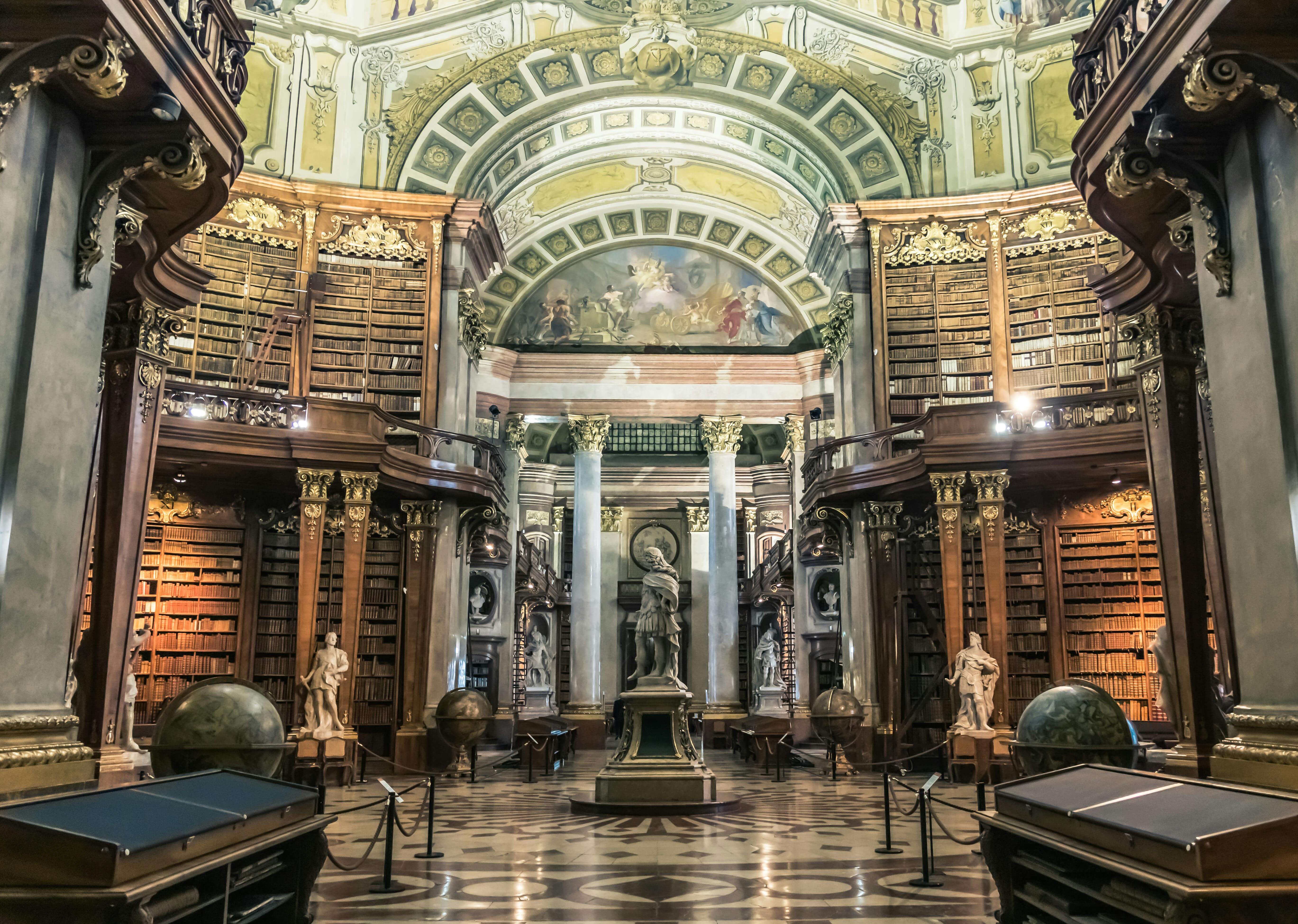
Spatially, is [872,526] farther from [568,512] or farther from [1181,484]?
[568,512]

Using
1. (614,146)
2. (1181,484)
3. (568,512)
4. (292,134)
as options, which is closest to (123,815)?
(1181,484)

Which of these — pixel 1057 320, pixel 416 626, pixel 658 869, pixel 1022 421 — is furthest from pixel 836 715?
pixel 658 869

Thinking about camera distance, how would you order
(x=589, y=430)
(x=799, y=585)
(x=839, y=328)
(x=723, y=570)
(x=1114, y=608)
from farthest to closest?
(x=589, y=430), (x=799, y=585), (x=723, y=570), (x=839, y=328), (x=1114, y=608)

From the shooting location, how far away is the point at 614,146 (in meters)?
19.5

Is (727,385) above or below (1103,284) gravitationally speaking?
above

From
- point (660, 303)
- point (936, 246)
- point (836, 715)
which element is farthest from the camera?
point (660, 303)

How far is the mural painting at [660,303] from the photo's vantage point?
73.4ft

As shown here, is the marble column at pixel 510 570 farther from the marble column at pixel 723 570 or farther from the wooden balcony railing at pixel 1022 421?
the wooden balcony railing at pixel 1022 421

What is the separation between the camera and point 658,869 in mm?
6164

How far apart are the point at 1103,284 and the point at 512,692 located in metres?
17.9

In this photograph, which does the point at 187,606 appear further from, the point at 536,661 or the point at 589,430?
the point at 536,661

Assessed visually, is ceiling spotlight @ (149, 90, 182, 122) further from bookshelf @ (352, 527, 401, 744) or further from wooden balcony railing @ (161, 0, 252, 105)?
bookshelf @ (352, 527, 401, 744)

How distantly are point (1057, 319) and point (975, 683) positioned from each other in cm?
539

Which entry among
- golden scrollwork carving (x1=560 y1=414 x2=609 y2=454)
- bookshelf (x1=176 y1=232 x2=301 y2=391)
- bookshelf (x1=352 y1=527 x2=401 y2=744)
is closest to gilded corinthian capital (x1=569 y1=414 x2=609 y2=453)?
golden scrollwork carving (x1=560 y1=414 x2=609 y2=454)
